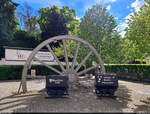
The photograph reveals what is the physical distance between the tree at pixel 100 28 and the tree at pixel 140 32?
129 inches

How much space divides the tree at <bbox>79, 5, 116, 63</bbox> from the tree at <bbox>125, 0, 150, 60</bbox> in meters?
3.27

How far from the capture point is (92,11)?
10672 mm

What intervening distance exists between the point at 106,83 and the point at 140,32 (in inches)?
150

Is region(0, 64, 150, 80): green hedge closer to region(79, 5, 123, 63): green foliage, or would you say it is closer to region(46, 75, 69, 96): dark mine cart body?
region(79, 5, 123, 63): green foliage

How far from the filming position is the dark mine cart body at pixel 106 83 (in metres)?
6.05

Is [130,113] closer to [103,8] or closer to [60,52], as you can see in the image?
[103,8]

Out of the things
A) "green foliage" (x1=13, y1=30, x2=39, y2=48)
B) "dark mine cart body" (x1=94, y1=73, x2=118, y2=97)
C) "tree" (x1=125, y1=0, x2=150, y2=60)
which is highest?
"green foliage" (x1=13, y1=30, x2=39, y2=48)

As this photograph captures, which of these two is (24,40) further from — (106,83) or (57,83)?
(106,83)

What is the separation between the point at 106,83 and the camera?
606 cm

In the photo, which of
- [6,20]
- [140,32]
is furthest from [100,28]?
[6,20]

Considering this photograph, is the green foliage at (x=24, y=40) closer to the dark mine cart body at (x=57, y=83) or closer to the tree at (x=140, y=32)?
the dark mine cart body at (x=57, y=83)

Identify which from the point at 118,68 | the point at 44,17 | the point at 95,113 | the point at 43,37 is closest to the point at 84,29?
the point at 95,113

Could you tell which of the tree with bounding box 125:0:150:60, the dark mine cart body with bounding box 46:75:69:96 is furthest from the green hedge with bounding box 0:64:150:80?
the dark mine cart body with bounding box 46:75:69:96

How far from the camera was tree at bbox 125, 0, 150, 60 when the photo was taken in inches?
242
